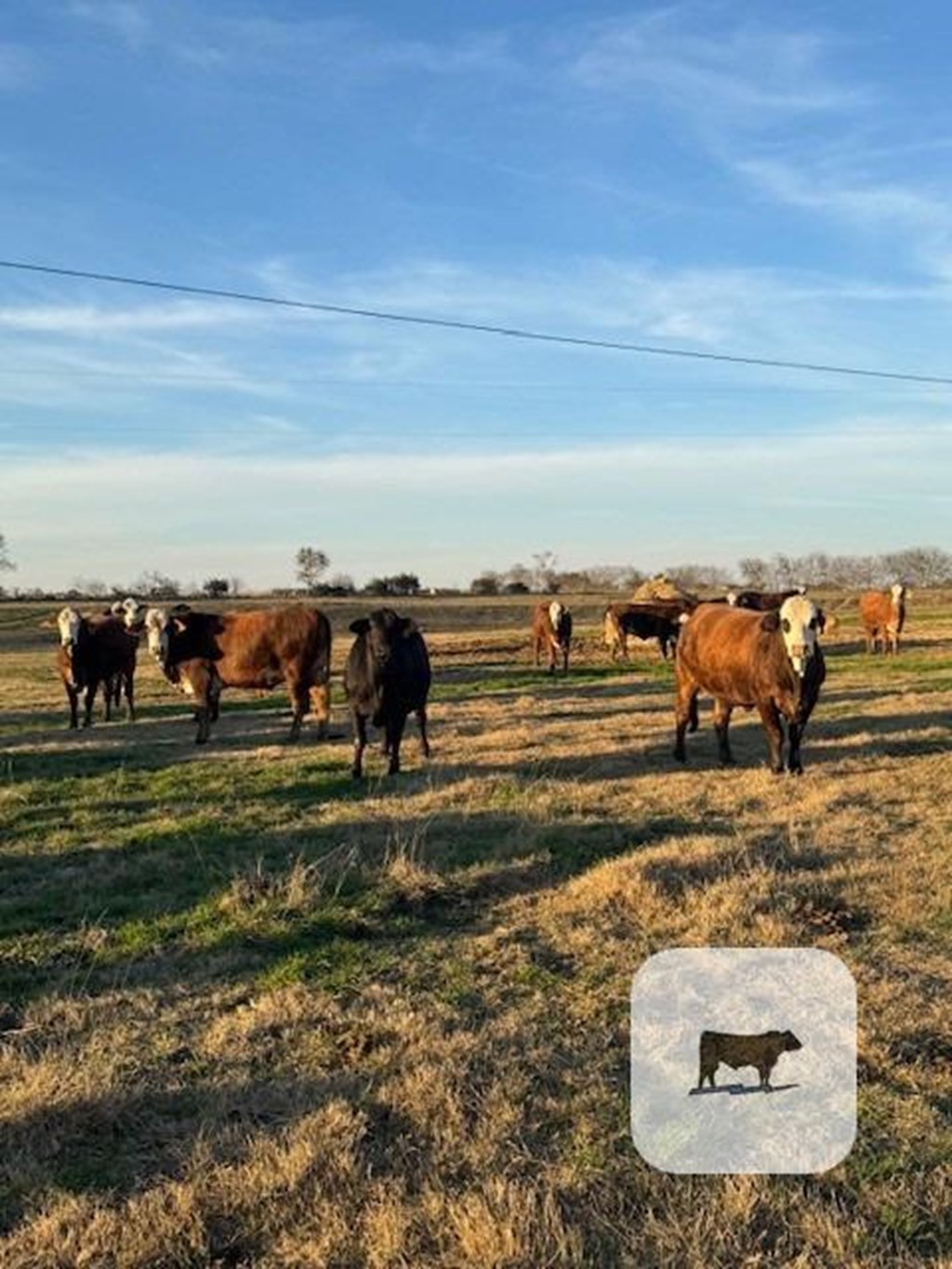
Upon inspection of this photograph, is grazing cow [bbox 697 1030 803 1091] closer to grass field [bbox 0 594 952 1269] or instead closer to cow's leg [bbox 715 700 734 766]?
grass field [bbox 0 594 952 1269]

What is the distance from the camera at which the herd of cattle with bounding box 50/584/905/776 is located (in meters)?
12.9

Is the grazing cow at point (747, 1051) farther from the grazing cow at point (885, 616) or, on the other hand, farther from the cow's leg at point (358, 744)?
the grazing cow at point (885, 616)

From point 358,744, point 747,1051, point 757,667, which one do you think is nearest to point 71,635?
point 358,744

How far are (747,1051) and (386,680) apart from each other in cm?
922

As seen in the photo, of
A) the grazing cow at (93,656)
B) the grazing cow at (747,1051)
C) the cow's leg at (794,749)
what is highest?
the grazing cow at (93,656)

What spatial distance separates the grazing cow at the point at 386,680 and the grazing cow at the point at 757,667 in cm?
329

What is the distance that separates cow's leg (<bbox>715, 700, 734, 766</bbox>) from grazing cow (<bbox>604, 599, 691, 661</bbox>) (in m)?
19.2

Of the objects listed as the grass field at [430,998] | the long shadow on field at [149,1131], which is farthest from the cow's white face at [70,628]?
the long shadow on field at [149,1131]

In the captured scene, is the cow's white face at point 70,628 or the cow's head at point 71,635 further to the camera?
the cow's white face at point 70,628

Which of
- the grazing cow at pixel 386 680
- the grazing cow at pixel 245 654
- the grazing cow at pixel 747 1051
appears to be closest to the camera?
Answer: the grazing cow at pixel 747 1051

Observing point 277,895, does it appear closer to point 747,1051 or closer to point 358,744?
point 747,1051

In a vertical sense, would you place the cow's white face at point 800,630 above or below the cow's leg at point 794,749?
above

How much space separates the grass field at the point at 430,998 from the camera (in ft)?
12.4

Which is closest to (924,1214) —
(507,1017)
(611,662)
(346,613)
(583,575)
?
(507,1017)
